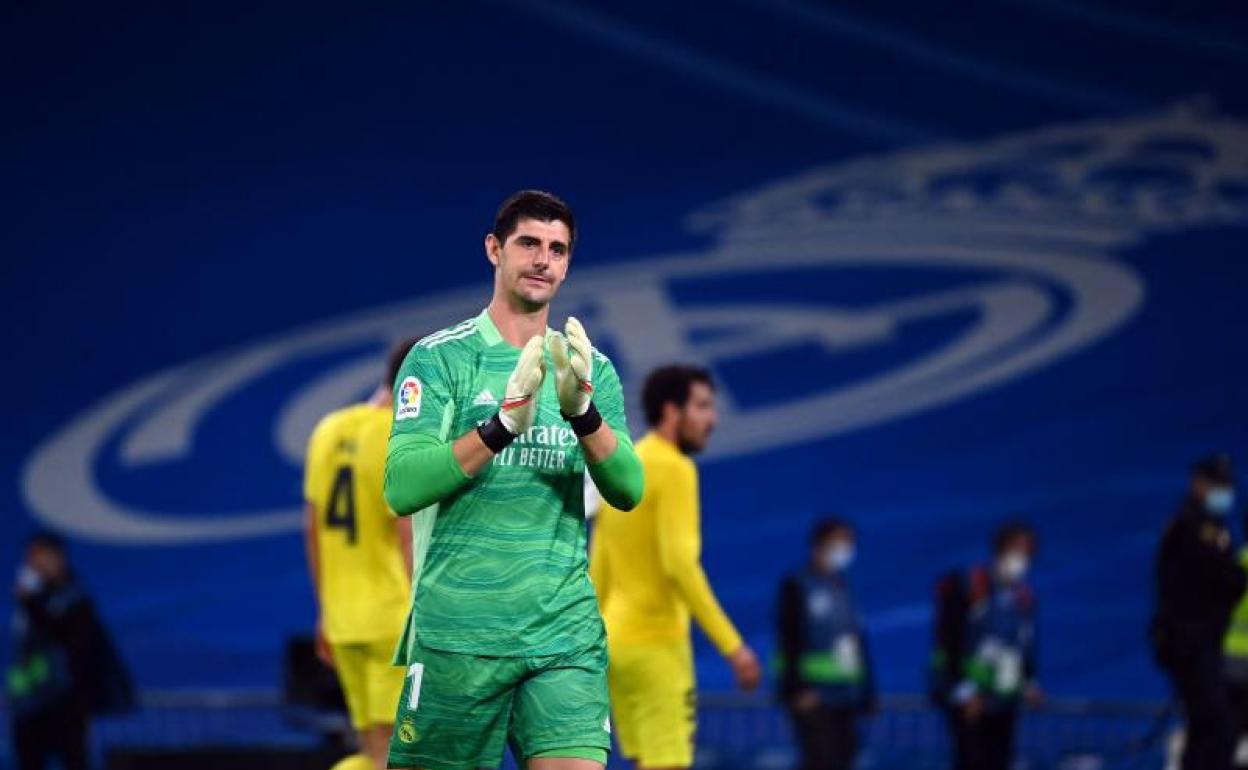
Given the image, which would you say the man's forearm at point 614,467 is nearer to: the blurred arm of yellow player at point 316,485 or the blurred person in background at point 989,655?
the blurred arm of yellow player at point 316,485

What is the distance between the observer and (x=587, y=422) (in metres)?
5.29

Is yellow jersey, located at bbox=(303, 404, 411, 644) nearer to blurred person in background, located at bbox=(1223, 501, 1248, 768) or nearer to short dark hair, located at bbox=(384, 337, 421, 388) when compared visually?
short dark hair, located at bbox=(384, 337, 421, 388)

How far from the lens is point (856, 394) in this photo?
17.5 meters

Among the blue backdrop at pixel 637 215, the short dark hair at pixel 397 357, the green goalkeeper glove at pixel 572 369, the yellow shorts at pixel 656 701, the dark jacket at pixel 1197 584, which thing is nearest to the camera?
the green goalkeeper glove at pixel 572 369

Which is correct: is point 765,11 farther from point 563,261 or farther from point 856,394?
point 563,261

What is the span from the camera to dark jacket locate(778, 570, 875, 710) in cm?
1305

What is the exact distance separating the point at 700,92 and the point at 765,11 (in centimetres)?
80

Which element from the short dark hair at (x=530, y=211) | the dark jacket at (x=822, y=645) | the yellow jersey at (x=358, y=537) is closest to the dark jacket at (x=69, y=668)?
the dark jacket at (x=822, y=645)

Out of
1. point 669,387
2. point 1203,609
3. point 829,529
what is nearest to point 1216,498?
point 1203,609

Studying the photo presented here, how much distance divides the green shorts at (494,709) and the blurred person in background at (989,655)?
7.77m

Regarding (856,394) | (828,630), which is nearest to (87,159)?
(856,394)

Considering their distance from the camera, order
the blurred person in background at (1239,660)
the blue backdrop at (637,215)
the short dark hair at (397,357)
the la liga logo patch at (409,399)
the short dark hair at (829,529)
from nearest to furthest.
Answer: the la liga logo patch at (409,399)
the short dark hair at (397,357)
the blurred person in background at (1239,660)
the short dark hair at (829,529)
the blue backdrop at (637,215)

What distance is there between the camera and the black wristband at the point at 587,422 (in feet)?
17.3

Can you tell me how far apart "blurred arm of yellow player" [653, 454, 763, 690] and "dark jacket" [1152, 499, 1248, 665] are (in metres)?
3.74
